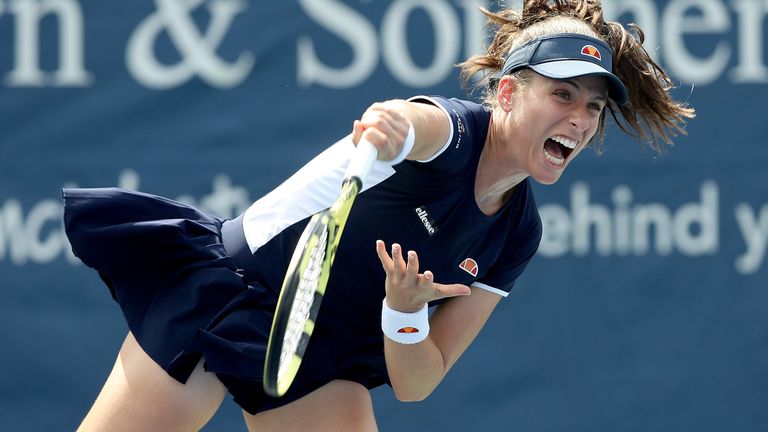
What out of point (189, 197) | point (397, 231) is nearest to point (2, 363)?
point (189, 197)

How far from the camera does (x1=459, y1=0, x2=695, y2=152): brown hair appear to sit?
3053mm

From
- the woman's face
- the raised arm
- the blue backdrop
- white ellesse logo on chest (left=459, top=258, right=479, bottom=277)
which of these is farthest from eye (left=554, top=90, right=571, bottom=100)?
Answer: the blue backdrop

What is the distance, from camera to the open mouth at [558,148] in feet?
9.59

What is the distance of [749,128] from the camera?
16.6 ft

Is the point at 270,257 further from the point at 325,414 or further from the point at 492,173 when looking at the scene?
the point at 492,173

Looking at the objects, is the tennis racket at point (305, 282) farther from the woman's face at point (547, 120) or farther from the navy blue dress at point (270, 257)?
the woman's face at point (547, 120)

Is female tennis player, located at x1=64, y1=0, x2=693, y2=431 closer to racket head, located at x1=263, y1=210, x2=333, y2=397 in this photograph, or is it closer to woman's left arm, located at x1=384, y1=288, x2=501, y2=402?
woman's left arm, located at x1=384, y1=288, x2=501, y2=402

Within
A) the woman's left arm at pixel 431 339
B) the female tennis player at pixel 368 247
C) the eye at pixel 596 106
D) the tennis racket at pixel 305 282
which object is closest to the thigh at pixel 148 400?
the female tennis player at pixel 368 247

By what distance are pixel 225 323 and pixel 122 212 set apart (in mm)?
384

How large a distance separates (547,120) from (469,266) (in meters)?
0.42

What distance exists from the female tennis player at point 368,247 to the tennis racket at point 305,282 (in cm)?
38

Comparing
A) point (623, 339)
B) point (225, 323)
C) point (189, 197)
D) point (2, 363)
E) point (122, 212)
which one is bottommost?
point (2, 363)

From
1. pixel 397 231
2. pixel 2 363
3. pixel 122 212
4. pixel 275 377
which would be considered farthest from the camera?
pixel 2 363

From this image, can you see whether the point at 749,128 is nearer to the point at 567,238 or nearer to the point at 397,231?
the point at 567,238
